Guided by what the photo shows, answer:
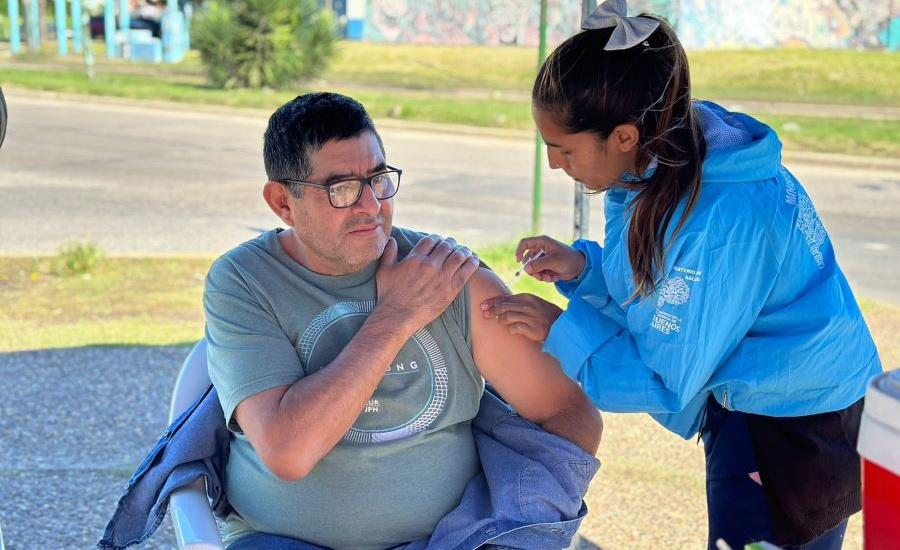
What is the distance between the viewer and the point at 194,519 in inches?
87.1

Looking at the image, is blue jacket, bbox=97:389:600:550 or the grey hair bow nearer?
the grey hair bow

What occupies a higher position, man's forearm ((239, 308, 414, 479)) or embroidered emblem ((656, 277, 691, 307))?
embroidered emblem ((656, 277, 691, 307))

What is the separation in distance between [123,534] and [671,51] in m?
1.55

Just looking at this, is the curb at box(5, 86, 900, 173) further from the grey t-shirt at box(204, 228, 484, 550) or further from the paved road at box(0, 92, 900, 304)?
the grey t-shirt at box(204, 228, 484, 550)

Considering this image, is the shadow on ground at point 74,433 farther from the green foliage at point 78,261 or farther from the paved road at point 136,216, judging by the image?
the green foliage at point 78,261

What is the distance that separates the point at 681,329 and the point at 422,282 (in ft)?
2.11

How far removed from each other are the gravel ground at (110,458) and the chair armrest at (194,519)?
4.21ft

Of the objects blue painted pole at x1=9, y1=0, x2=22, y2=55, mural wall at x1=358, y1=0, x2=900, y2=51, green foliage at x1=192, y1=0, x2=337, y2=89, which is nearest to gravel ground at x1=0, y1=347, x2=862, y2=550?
green foliage at x1=192, y1=0, x2=337, y2=89

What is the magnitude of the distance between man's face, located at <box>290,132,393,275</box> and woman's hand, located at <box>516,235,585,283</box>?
13.6 inches

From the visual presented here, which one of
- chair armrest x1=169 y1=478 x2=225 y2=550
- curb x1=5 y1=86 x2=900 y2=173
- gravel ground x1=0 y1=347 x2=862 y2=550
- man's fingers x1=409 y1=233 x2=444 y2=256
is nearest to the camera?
chair armrest x1=169 y1=478 x2=225 y2=550

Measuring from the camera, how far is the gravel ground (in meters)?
3.59

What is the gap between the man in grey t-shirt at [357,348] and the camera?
7.57ft

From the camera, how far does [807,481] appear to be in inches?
83.7

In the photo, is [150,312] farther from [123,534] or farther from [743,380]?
[743,380]
